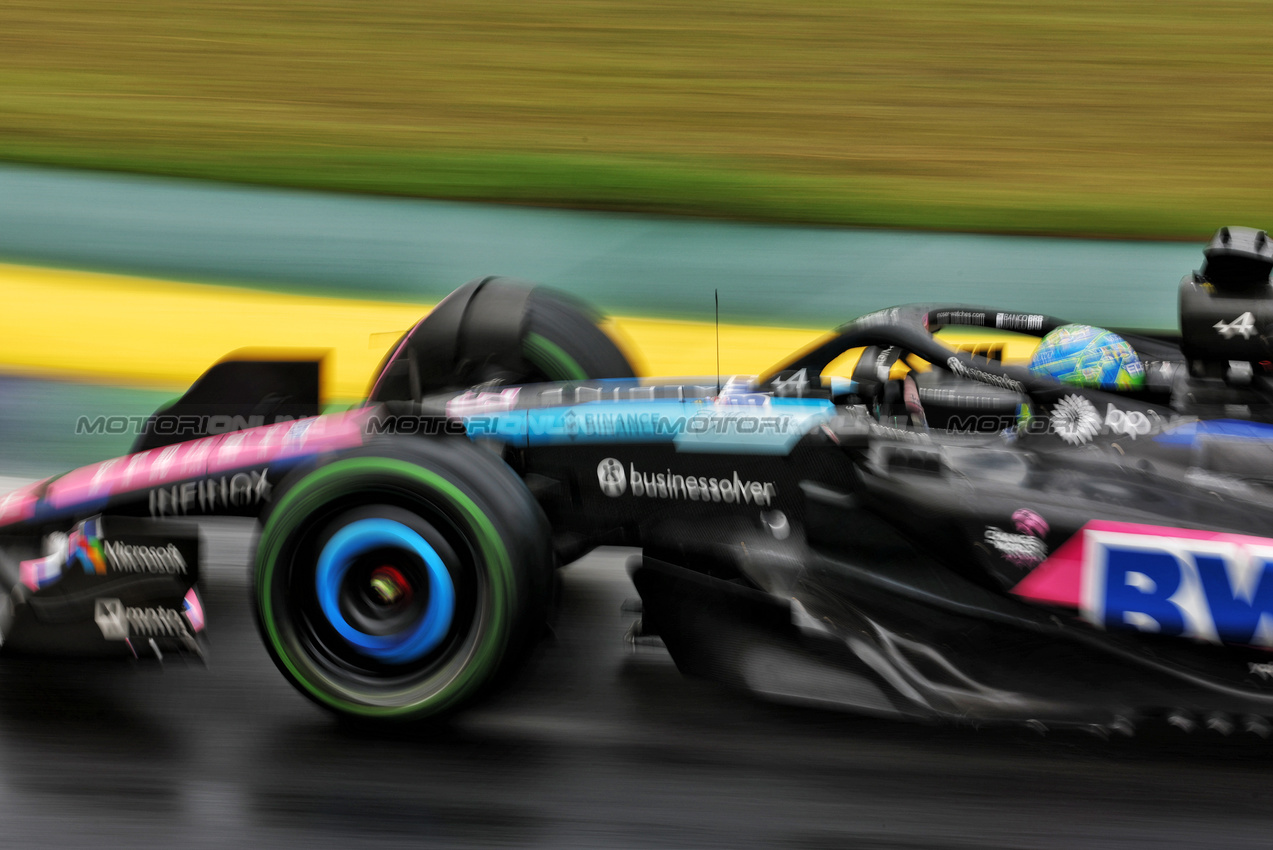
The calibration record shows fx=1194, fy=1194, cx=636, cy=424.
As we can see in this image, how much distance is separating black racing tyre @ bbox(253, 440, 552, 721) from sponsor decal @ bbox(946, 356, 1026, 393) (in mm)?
1148

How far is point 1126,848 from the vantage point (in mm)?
2289

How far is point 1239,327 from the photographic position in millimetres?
2869

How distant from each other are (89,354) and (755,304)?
316 centimetres

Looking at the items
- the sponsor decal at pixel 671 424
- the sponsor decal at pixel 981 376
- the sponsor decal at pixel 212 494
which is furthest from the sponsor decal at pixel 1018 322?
the sponsor decal at pixel 212 494

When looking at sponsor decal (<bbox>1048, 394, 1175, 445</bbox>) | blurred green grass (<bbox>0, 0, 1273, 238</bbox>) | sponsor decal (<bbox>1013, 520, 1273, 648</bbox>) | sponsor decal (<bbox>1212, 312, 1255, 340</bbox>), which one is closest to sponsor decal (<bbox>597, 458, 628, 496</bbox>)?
sponsor decal (<bbox>1013, 520, 1273, 648</bbox>)

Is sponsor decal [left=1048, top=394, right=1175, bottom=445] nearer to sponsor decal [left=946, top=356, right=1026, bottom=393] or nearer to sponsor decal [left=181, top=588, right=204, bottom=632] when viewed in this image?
sponsor decal [left=946, top=356, right=1026, bottom=393]

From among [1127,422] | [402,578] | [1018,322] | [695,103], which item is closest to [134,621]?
[402,578]

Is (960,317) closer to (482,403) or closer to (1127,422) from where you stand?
(1127,422)

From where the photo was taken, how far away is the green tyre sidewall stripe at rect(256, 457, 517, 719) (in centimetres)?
246

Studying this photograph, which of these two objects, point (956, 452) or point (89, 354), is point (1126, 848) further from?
point (89, 354)

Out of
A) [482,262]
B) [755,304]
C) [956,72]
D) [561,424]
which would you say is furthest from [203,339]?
[956,72]

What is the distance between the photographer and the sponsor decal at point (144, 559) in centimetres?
263

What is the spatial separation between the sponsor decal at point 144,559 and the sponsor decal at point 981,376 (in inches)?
74.1

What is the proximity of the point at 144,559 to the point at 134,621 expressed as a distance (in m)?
0.14
